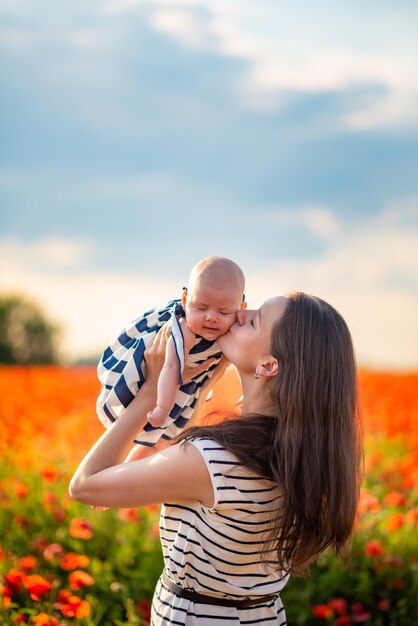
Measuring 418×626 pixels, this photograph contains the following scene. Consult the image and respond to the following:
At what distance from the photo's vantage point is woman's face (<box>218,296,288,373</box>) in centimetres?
242

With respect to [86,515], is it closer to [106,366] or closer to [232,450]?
[106,366]

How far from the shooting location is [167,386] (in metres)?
2.60

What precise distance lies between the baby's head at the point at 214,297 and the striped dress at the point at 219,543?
451 millimetres

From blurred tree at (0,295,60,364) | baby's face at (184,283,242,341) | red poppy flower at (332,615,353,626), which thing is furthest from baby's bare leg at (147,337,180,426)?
blurred tree at (0,295,60,364)

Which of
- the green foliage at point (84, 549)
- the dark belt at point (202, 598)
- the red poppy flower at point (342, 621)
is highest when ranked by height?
the dark belt at point (202, 598)

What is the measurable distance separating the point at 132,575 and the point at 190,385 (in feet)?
5.40

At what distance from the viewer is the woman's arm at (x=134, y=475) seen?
226 centimetres

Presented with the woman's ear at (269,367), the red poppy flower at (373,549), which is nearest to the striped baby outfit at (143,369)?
the woman's ear at (269,367)

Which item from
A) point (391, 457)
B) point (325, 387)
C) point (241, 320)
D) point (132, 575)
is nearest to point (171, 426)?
point (241, 320)

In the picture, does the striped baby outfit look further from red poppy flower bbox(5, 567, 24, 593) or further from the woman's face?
red poppy flower bbox(5, 567, 24, 593)

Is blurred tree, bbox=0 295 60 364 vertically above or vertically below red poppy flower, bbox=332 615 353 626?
above

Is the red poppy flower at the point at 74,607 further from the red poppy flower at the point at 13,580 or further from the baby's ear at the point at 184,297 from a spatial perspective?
the baby's ear at the point at 184,297

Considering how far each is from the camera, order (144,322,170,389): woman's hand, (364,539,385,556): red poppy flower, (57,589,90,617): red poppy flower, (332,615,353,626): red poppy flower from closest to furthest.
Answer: (144,322,170,389): woman's hand → (57,589,90,617): red poppy flower → (332,615,353,626): red poppy flower → (364,539,385,556): red poppy flower

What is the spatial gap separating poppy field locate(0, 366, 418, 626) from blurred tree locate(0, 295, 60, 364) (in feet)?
43.4
